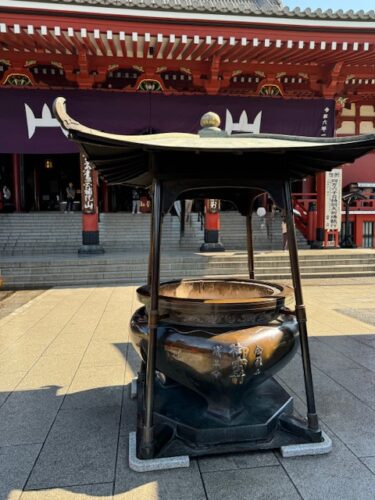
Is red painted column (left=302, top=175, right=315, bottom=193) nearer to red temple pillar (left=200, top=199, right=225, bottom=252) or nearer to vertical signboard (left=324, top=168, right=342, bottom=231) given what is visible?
vertical signboard (left=324, top=168, right=342, bottom=231)

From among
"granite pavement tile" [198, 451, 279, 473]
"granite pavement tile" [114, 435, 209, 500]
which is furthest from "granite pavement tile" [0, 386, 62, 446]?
"granite pavement tile" [198, 451, 279, 473]

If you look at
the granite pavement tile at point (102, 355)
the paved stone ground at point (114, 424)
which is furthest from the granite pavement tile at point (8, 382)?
the granite pavement tile at point (102, 355)

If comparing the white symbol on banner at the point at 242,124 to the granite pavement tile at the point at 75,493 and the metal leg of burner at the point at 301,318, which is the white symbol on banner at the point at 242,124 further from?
the granite pavement tile at the point at 75,493

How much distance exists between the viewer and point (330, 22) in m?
8.52

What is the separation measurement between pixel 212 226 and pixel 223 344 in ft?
28.8

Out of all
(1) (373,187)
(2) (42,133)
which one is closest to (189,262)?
(2) (42,133)

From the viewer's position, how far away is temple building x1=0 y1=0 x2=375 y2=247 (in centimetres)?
803

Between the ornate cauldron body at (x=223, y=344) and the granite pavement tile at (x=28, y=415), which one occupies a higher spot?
the ornate cauldron body at (x=223, y=344)

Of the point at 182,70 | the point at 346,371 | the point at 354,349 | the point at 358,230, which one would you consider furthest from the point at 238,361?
the point at 358,230

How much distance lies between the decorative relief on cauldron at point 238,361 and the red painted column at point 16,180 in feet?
58.6

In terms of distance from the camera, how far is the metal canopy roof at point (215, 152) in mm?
2330

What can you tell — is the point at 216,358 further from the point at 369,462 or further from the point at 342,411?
the point at 342,411

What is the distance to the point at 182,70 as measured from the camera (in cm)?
1010

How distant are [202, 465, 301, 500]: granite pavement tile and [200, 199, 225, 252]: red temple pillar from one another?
29.3 feet
